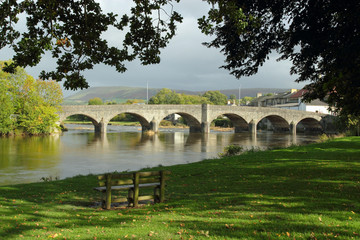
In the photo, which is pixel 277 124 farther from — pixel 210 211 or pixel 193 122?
pixel 210 211

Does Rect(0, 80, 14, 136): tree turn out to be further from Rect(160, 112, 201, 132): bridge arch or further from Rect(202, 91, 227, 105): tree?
Rect(202, 91, 227, 105): tree

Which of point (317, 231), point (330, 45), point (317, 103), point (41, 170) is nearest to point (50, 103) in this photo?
point (41, 170)

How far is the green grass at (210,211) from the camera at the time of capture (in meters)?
6.18

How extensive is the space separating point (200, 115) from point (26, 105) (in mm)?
29828

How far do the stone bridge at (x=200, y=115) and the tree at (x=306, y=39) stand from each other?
3988 cm

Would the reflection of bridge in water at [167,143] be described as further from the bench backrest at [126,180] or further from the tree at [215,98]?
the tree at [215,98]

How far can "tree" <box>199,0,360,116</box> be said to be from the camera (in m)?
10.0

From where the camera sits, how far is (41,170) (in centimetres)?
2097

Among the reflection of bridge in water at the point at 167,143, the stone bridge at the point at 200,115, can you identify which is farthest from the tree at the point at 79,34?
the stone bridge at the point at 200,115

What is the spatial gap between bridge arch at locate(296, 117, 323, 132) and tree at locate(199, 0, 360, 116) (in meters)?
63.5

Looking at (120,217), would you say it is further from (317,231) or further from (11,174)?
(11,174)

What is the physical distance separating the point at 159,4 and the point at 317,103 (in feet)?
262

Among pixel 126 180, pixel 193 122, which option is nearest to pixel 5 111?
pixel 193 122

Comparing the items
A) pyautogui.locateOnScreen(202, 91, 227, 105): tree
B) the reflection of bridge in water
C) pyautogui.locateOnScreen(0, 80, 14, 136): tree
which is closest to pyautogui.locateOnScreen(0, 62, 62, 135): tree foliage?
pyautogui.locateOnScreen(0, 80, 14, 136): tree
